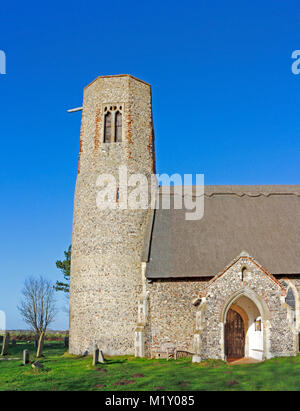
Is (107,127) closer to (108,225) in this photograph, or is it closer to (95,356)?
(108,225)

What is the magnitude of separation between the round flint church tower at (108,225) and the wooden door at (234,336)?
5034 mm

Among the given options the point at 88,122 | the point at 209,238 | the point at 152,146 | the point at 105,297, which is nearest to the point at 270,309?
the point at 209,238

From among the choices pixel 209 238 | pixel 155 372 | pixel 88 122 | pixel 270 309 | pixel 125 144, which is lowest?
pixel 155 372

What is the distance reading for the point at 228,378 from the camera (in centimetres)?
1410

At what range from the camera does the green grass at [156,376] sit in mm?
13250

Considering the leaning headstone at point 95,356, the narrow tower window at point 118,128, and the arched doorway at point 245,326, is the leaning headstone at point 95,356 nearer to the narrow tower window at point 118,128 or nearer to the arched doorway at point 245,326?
the arched doorway at point 245,326

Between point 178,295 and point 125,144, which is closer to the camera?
point 178,295

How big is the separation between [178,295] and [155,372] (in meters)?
5.72

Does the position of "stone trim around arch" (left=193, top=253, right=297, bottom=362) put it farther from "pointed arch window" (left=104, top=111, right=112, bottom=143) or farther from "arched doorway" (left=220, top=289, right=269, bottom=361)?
"pointed arch window" (left=104, top=111, right=112, bottom=143)

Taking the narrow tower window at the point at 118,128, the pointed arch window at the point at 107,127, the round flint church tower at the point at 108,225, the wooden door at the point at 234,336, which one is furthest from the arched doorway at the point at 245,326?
the pointed arch window at the point at 107,127
